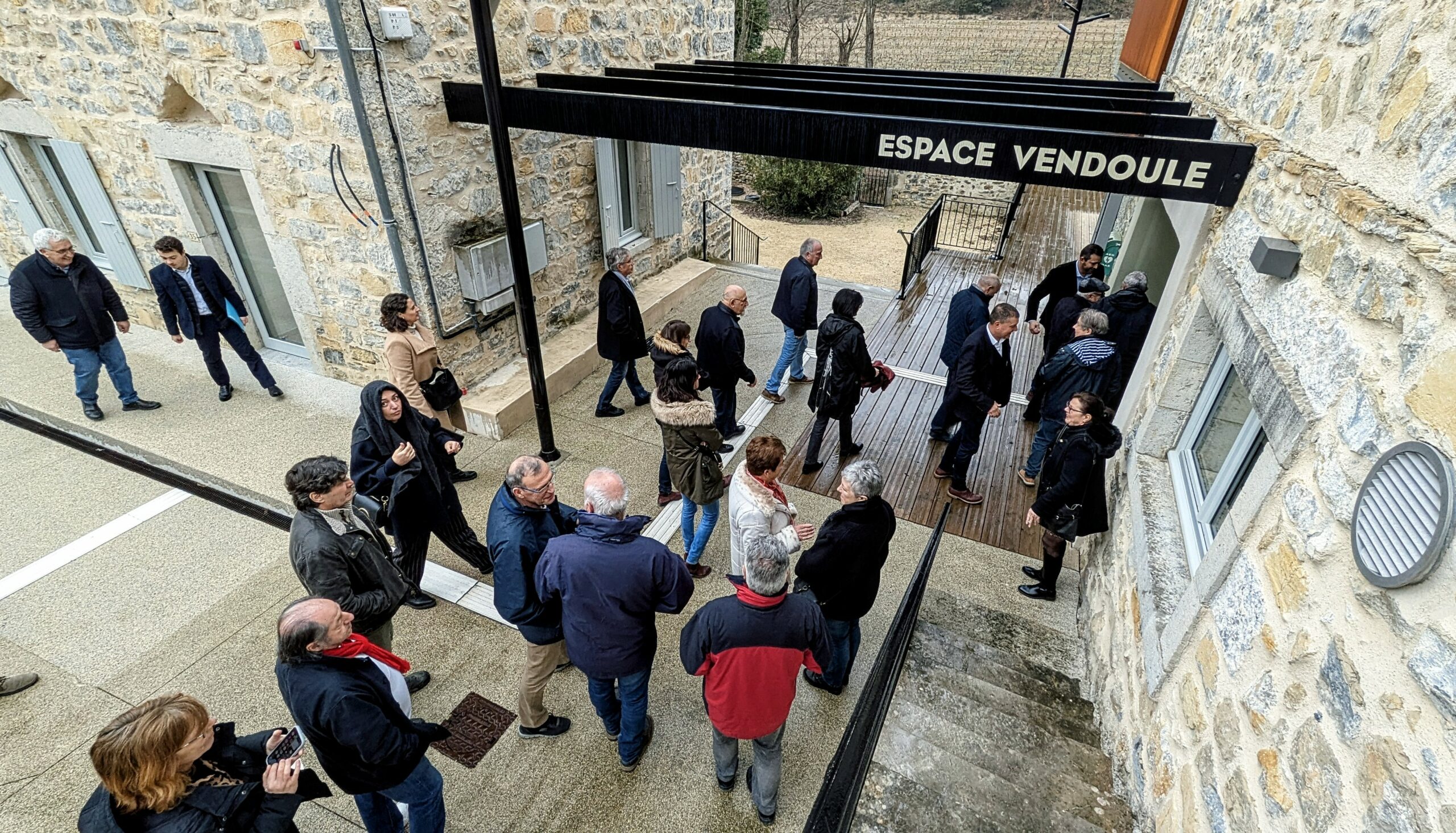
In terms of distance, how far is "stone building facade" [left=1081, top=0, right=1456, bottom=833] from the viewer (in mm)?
1539

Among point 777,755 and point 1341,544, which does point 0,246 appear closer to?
point 777,755

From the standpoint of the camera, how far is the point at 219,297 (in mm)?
5965

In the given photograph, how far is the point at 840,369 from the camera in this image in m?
5.25

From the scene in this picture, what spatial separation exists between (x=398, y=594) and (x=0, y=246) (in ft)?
33.3

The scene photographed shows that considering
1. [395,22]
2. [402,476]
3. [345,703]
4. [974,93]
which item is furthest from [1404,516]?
[395,22]

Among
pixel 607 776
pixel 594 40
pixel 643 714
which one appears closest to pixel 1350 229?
pixel 643 714

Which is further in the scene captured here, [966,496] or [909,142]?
[966,496]

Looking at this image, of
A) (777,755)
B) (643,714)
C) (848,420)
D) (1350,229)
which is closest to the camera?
(1350,229)

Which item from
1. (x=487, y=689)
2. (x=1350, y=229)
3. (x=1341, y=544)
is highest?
(x=1350, y=229)

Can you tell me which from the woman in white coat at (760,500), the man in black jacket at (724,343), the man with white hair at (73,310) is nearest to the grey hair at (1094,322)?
the man in black jacket at (724,343)

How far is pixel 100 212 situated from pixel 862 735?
9.29 m

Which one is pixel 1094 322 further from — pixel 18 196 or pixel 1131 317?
pixel 18 196

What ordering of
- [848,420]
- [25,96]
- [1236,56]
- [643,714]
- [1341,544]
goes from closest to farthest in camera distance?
[1341,544], [643,714], [1236,56], [848,420], [25,96]

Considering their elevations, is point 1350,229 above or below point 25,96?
above
